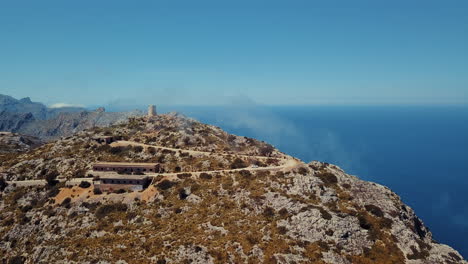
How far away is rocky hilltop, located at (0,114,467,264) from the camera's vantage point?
63031mm

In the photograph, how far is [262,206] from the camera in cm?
Answer: 7588

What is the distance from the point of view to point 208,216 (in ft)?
242

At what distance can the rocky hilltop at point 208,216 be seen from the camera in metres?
63.0

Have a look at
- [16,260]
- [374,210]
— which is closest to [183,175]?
[16,260]

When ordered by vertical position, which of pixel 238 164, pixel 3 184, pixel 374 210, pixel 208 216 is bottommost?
pixel 3 184

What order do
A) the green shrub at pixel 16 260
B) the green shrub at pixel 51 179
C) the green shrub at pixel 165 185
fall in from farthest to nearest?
the green shrub at pixel 51 179
the green shrub at pixel 165 185
the green shrub at pixel 16 260

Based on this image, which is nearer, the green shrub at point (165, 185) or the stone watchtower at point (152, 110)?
the green shrub at point (165, 185)

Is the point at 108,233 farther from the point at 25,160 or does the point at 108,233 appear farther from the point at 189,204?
the point at 25,160

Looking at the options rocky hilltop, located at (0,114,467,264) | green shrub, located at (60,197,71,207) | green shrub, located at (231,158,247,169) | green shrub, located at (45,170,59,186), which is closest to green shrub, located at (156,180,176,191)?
rocky hilltop, located at (0,114,467,264)

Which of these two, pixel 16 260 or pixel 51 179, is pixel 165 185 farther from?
pixel 51 179

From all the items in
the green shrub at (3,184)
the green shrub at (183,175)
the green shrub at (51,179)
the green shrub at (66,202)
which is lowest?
the green shrub at (66,202)

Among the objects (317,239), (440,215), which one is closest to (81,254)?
(317,239)

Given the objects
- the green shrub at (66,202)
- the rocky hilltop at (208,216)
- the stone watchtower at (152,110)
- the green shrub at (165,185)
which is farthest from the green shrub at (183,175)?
the stone watchtower at (152,110)

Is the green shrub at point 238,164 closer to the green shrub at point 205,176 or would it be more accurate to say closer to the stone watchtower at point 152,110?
the green shrub at point 205,176
